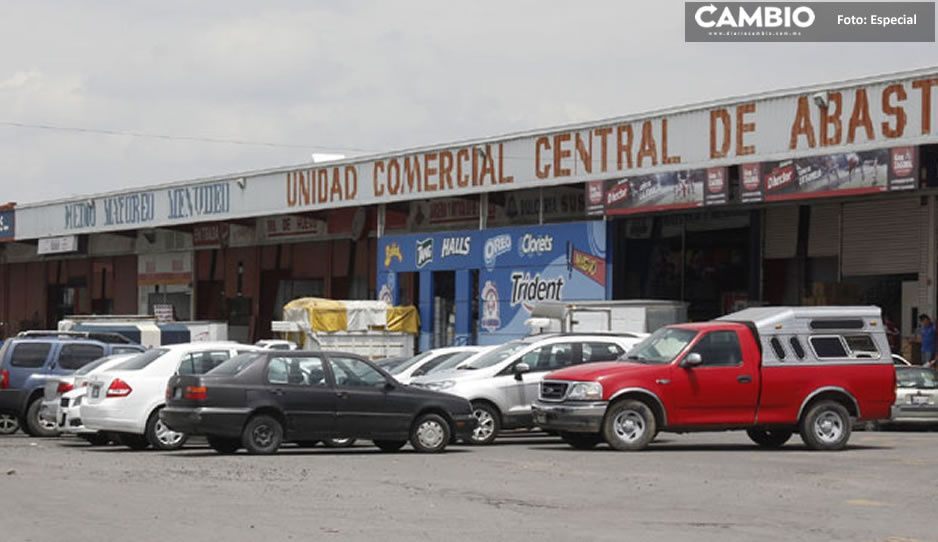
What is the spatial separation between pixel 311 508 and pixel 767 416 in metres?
9.73

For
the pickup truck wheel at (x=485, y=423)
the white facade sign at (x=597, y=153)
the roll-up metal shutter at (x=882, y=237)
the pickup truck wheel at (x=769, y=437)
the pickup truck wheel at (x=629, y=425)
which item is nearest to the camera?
the pickup truck wheel at (x=629, y=425)

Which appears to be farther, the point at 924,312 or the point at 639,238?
the point at 639,238

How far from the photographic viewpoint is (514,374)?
24391 millimetres

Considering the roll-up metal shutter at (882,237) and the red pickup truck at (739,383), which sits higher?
the roll-up metal shutter at (882,237)

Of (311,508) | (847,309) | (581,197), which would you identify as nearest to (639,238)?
(581,197)

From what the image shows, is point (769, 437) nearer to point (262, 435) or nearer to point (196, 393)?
point (262, 435)

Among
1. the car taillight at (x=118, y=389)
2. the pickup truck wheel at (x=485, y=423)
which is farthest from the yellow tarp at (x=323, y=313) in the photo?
the car taillight at (x=118, y=389)

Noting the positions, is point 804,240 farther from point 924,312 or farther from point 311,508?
point 311,508

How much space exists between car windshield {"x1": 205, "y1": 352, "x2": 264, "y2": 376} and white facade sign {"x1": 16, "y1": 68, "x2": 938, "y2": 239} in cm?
1642

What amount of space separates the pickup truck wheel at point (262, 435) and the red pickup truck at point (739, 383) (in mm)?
3754

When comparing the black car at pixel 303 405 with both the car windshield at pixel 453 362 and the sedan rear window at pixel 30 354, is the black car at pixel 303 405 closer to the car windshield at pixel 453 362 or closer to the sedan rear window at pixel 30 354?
the car windshield at pixel 453 362

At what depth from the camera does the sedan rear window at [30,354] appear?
27.5 metres

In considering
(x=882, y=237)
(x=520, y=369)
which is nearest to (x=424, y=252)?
(x=882, y=237)

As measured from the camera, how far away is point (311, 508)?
14.4 metres
